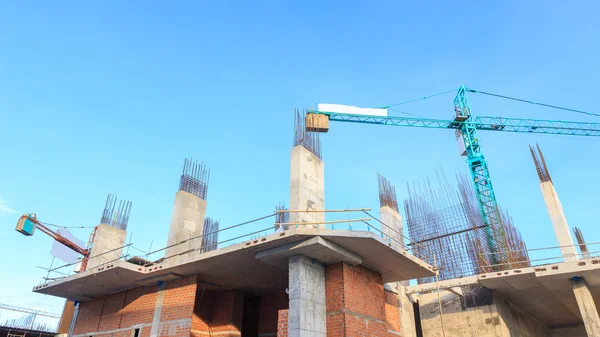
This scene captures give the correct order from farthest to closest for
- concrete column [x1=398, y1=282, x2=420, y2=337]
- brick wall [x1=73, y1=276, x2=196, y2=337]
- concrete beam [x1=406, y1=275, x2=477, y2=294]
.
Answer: concrete beam [x1=406, y1=275, x2=477, y2=294] → concrete column [x1=398, y1=282, x2=420, y2=337] → brick wall [x1=73, y1=276, x2=196, y2=337]

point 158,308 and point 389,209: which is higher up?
point 389,209

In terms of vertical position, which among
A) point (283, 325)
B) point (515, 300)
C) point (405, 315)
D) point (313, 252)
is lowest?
point (283, 325)

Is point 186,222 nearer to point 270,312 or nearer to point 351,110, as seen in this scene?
point 270,312

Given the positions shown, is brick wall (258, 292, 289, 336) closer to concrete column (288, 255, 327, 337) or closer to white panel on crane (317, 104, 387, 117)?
concrete column (288, 255, 327, 337)

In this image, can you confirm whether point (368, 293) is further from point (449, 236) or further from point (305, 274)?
point (449, 236)

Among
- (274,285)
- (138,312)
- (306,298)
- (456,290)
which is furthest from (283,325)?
(456,290)

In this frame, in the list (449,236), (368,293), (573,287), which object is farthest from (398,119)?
(368,293)

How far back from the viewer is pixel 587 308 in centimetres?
1438

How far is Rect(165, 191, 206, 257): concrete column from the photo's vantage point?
1535cm

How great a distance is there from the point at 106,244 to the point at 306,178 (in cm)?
1087

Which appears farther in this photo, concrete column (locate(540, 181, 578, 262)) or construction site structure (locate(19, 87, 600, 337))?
concrete column (locate(540, 181, 578, 262))

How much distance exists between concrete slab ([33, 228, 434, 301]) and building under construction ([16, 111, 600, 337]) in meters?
0.04

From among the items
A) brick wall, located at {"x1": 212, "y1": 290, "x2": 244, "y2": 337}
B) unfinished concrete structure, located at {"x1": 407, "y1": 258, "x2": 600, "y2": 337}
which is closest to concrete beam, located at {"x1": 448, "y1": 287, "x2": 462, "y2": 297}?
unfinished concrete structure, located at {"x1": 407, "y1": 258, "x2": 600, "y2": 337}

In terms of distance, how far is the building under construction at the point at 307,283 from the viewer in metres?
11.1
